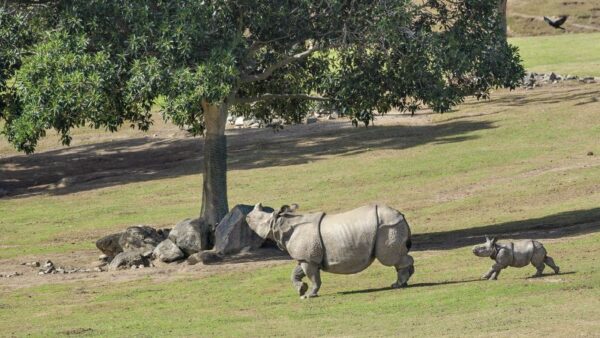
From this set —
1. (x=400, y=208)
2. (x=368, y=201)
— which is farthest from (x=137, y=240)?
(x=368, y=201)

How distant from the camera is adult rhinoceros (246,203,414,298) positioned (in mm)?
27156

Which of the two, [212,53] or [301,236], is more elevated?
[212,53]

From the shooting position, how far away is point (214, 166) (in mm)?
38500

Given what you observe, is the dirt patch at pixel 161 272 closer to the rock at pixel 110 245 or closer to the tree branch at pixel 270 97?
the rock at pixel 110 245

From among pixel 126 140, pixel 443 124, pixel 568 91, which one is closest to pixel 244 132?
pixel 126 140

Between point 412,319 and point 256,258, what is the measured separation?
12252mm

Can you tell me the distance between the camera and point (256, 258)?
35875mm

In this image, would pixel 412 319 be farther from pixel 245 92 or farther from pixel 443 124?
pixel 443 124

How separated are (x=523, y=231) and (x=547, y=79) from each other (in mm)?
35003

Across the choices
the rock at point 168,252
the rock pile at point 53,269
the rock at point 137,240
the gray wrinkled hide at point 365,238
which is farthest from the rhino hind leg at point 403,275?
the rock pile at point 53,269

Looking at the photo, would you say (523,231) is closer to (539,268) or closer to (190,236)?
(190,236)

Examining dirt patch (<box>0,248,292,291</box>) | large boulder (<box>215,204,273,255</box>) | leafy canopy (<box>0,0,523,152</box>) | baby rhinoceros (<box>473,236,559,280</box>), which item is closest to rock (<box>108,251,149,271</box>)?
dirt patch (<box>0,248,292,291</box>)

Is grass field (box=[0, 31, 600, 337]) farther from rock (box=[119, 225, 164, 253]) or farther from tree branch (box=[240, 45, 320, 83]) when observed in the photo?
tree branch (box=[240, 45, 320, 83])

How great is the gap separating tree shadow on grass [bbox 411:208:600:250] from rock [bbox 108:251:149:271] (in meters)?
7.21
